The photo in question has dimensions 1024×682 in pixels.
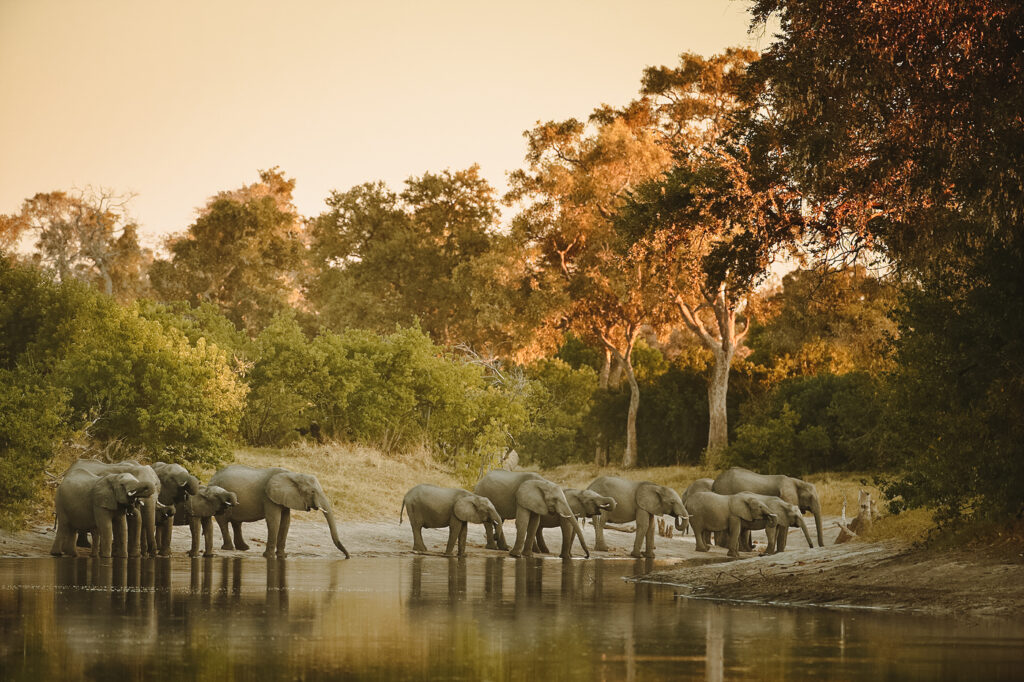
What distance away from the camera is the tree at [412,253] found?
69250 mm

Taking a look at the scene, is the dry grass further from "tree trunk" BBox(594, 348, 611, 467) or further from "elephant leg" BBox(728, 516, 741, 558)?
"tree trunk" BBox(594, 348, 611, 467)

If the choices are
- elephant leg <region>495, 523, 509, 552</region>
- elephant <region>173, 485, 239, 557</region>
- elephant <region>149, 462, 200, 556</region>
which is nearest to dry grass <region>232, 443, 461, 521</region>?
elephant leg <region>495, 523, 509, 552</region>

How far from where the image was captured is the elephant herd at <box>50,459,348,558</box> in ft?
72.4

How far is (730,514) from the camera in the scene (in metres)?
27.7

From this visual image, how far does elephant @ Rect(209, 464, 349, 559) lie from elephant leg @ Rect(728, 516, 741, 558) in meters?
7.61

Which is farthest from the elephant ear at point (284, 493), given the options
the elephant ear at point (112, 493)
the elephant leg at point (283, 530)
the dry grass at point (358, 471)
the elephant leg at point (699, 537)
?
the elephant leg at point (699, 537)

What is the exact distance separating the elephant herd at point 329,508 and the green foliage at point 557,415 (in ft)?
92.1

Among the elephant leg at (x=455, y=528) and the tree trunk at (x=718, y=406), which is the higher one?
the tree trunk at (x=718, y=406)

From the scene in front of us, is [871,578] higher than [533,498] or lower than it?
lower

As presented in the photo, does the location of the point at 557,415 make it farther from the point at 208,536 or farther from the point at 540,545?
the point at 208,536

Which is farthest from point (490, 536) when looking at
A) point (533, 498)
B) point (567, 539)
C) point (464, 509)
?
point (567, 539)

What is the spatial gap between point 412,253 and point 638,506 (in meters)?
42.6

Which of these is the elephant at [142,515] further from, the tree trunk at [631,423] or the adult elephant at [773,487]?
the tree trunk at [631,423]

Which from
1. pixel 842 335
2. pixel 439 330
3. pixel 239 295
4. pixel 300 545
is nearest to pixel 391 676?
pixel 300 545
